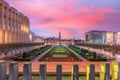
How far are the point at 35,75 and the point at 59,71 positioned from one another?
7.63 metres

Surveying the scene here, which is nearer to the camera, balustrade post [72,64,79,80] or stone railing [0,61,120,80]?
stone railing [0,61,120,80]

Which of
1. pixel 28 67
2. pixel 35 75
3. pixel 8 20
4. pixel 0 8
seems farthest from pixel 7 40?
pixel 28 67

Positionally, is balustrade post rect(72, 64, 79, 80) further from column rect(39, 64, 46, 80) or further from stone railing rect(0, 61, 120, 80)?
column rect(39, 64, 46, 80)

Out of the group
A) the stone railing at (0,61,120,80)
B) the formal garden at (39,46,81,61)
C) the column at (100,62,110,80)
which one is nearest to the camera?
the stone railing at (0,61,120,80)

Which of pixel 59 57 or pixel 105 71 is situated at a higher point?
pixel 105 71

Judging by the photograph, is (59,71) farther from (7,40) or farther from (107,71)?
(7,40)

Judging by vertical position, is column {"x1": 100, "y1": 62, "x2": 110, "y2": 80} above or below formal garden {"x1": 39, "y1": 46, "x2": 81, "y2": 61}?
above

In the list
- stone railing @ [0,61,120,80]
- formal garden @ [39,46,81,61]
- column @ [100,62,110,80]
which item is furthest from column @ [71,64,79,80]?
formal garden @ [39,46,81,61]

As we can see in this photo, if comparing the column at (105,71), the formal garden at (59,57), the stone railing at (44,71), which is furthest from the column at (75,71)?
the formal garden at (59,57)

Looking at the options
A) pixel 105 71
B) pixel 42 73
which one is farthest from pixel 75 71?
pixel 42 73

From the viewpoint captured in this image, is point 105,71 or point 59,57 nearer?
point 105,71

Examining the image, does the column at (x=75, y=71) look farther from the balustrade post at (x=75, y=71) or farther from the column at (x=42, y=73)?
the column at (x=42, y=73)

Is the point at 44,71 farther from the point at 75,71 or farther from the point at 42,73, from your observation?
the point at 75,71

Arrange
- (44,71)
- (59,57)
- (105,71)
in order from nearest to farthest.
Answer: (44,71), (105,71), (59,57)
